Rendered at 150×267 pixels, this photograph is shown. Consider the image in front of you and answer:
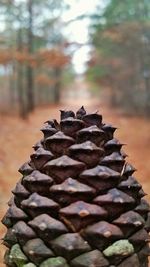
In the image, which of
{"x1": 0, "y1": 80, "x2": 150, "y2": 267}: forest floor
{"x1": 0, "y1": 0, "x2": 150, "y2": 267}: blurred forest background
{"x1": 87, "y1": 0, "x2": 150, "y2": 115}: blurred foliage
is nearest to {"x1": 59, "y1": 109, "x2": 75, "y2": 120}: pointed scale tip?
{"x1": 0, "y1": 80, "x2": 150, "y2": 267}: forest floor

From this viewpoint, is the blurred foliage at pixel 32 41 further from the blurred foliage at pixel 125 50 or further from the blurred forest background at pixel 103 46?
the blurred foliage at pixel 125 50

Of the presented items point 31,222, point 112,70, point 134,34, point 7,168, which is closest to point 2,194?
point 7,168

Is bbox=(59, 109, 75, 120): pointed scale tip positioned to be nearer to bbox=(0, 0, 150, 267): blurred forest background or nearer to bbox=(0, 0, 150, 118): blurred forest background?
bbox=(0, 0, 150, 267): blurred forest background

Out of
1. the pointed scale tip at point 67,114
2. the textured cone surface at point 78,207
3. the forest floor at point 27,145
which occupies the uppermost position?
the pointed scale tip at point 67,114

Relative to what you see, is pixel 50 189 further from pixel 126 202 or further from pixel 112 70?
pixel 112 70

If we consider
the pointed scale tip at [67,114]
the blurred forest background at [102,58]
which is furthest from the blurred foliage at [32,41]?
the pointed scale tip at [67,114]

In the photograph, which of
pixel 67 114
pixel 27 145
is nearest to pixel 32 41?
pixel 27 145
